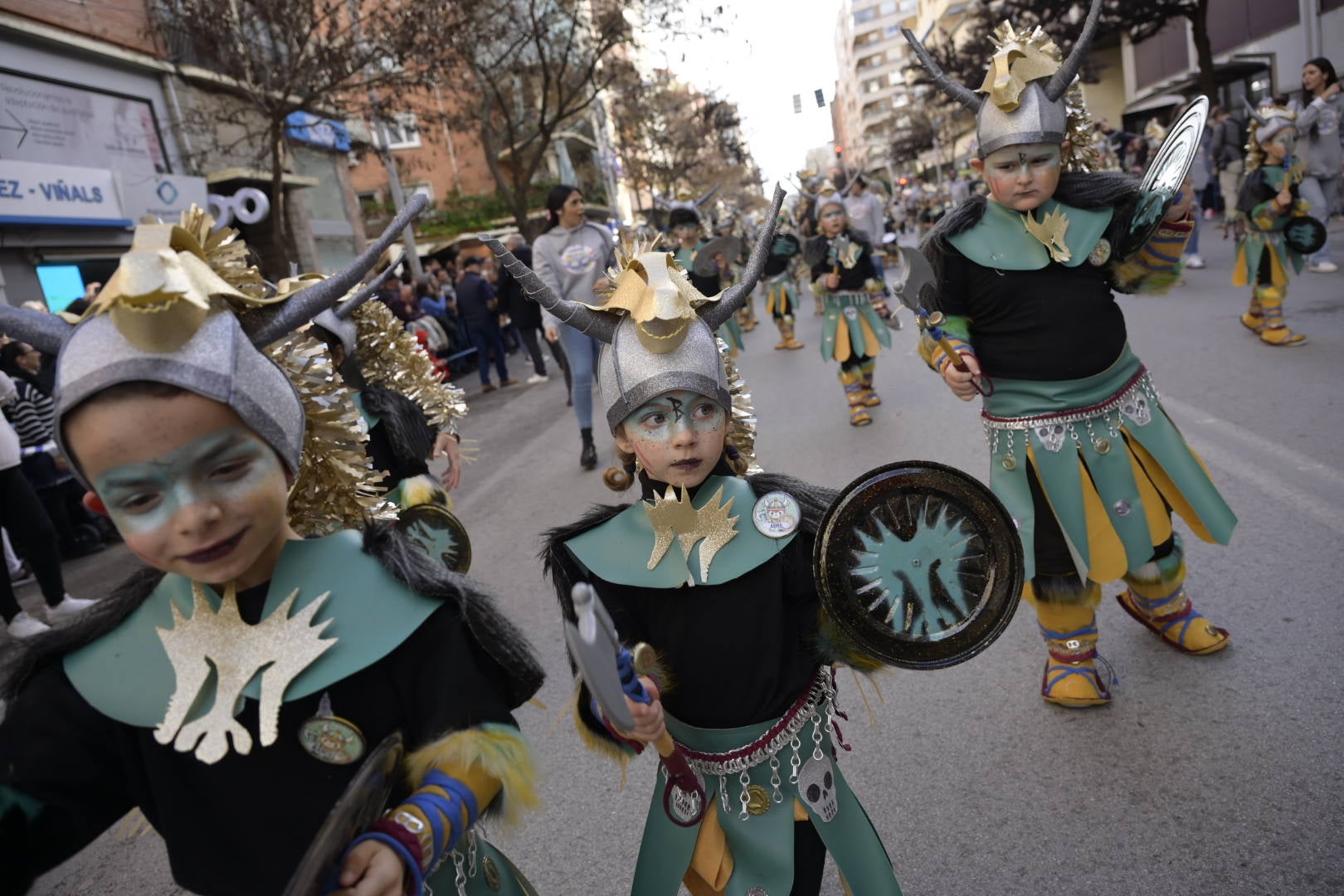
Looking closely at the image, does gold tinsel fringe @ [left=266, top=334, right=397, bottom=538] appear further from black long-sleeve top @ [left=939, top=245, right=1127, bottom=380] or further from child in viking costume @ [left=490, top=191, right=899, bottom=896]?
black long-sleeve top @ [left=939, top=245, right=1127, bottom=380]

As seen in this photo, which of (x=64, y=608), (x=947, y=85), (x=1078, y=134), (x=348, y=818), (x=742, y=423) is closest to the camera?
(x=348, y=818)

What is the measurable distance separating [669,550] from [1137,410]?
77.3 inches

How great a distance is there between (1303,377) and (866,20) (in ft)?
386

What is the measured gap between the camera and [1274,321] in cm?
771

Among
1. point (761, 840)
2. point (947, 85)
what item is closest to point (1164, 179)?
point (947, 85)

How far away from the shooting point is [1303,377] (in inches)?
263

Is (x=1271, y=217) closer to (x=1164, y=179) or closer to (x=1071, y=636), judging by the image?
(x=1164, y=179)

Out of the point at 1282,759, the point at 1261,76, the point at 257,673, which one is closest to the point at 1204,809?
the point at 1282,759

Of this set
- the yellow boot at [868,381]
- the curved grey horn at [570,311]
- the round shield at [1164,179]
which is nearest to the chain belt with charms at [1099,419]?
the round shield at [1164,179]

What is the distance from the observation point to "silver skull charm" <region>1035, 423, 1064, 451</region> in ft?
10.3

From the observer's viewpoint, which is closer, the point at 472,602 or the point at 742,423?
the point at 472,602

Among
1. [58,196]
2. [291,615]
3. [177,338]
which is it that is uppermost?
[58,196]

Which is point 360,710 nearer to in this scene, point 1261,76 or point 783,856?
point 783,856

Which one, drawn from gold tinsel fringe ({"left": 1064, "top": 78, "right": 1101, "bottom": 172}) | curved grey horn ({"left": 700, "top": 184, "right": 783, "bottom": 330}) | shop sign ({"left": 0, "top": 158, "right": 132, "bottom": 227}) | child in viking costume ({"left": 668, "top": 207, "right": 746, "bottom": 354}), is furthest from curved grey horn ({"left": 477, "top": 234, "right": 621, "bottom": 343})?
shop sign ({"left": 0, "top": 158, "right": 132, "bottom": 227})
